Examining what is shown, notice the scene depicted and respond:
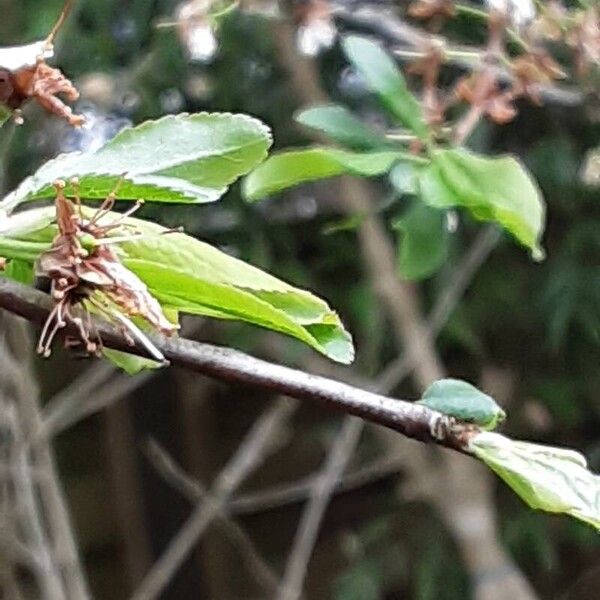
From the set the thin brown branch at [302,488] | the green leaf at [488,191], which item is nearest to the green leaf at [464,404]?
the green leaf at [488,191]

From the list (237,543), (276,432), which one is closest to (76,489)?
(237,543)

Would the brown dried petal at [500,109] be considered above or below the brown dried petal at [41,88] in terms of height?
below

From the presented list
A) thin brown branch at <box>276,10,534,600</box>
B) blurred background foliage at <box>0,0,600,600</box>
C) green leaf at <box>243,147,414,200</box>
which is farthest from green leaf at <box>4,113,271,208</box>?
thin brown branch at <box>276,10,534,600</box>

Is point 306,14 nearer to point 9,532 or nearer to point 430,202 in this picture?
point 430,202

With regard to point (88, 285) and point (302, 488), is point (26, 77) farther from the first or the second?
point (302, 488)

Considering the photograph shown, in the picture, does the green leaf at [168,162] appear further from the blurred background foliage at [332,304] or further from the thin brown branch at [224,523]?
the thin brown branch at [224,523]

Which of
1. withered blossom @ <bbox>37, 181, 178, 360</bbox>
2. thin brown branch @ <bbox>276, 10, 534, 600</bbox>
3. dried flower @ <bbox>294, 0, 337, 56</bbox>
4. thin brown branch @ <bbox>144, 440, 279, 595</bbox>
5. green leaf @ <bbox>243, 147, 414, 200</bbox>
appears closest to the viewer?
withered blossom @ <bbox>37, 181, 178, 360</bbox>

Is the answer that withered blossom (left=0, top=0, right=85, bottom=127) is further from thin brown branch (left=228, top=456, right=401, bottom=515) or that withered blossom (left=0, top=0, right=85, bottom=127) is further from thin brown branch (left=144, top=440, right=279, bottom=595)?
thin brown branch (left=144, top=440, right=279, bottom=595)
